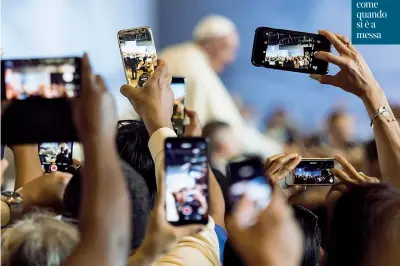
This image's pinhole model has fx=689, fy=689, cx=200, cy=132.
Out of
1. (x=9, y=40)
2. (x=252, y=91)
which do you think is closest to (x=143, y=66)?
(x=9, y=40)

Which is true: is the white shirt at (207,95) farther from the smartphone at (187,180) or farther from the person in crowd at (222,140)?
the smartphone at (187,180)

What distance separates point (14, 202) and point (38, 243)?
0.23 m

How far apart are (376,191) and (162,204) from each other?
0.29 meters

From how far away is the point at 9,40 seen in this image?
1.33 meters

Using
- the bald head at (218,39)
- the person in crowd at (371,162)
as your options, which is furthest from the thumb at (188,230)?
the bald head at (218,39)

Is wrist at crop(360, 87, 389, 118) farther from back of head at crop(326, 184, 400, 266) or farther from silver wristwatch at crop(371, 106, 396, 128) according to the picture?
back of head at crop(326, 184, 400, 266)

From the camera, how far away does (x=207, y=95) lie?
1747 millimetres

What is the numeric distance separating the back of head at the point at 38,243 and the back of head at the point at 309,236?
351mm

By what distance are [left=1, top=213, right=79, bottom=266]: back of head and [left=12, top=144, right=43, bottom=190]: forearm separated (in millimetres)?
326

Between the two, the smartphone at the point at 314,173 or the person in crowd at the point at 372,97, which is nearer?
the person in crowd at the point at 372,97

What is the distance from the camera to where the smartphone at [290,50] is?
117 centimetres

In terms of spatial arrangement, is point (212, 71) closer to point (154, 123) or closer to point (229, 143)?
point (229, 143)

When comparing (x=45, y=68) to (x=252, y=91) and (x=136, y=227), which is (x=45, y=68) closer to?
(x=136, y=227)

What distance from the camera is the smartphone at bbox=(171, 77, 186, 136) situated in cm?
125
